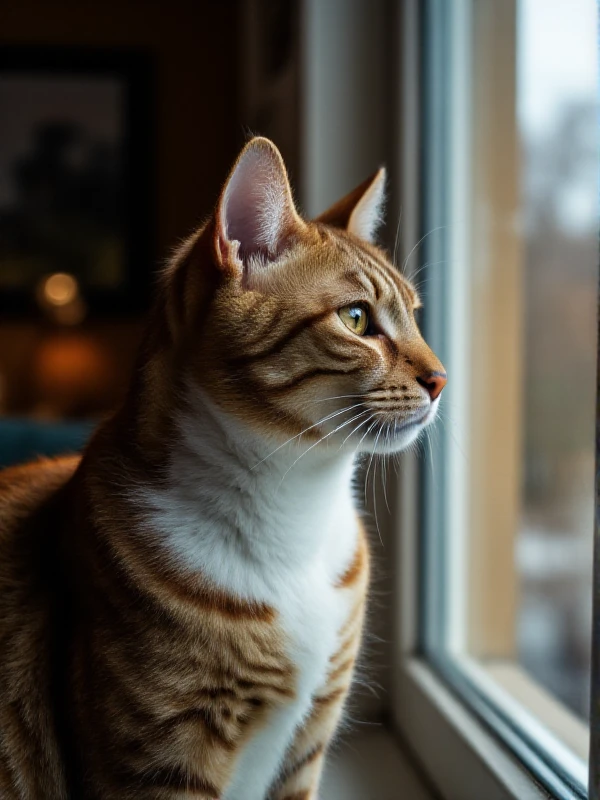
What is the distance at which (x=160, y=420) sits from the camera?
796mm

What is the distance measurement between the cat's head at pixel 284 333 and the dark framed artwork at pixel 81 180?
9.58ft

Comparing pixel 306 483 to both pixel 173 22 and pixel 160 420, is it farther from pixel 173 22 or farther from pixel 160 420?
pixel 173 22

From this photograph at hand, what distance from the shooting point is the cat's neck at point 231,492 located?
0.77 m

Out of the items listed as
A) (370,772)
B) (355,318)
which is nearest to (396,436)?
(355,318)

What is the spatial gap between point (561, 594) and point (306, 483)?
2.35 feet

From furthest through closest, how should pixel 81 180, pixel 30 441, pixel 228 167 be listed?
1. pixel 81 180
2. pixel 228 167
3. pixel 30 441

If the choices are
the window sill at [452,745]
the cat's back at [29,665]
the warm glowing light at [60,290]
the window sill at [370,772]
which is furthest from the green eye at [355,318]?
the warm glowing light at [60,290]

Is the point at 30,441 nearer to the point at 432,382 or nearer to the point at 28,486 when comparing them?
the point at 28,486

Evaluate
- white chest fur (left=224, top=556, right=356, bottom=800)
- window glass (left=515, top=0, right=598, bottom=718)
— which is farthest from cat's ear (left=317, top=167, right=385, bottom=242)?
white chest fur (left=224, top=556, right=356, bottom=800)

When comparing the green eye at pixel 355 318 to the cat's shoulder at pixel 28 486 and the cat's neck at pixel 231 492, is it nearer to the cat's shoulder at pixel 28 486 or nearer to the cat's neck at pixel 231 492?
the cat's neck at pixel 231 492

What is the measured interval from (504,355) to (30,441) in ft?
2.64

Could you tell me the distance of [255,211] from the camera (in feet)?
2.58

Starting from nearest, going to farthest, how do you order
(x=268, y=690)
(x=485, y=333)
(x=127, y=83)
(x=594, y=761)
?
(x=594, y=761), (x=268, y=690), (x=485, y=333), (x=127, y=83)

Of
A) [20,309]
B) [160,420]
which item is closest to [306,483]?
[160,420]
